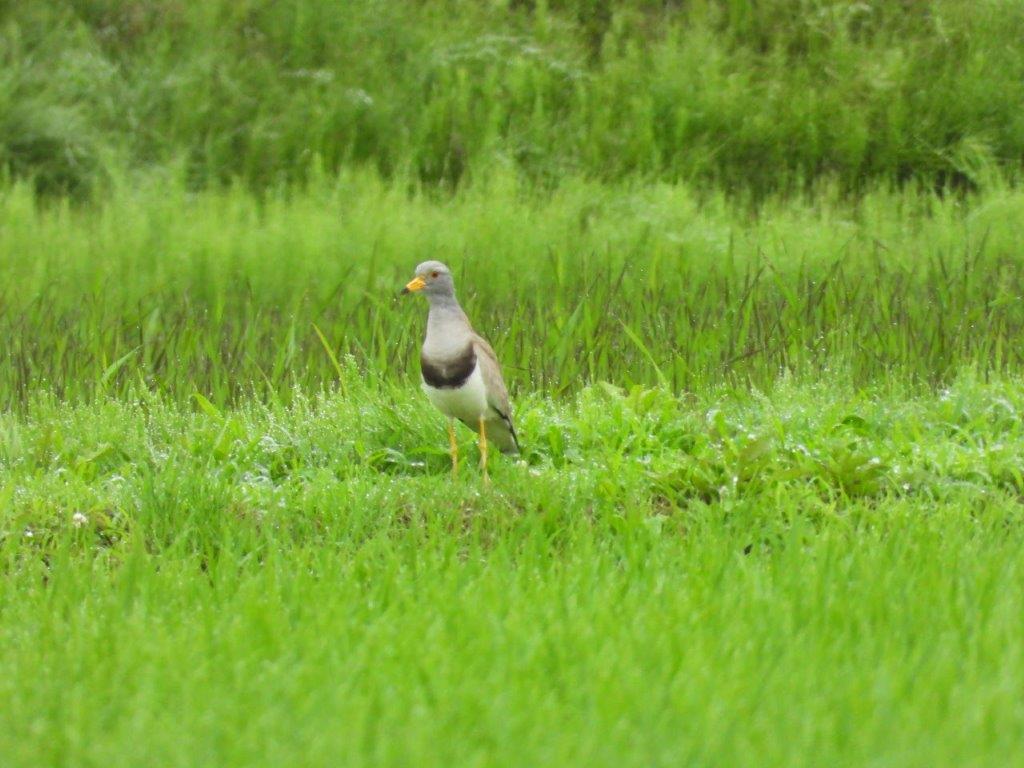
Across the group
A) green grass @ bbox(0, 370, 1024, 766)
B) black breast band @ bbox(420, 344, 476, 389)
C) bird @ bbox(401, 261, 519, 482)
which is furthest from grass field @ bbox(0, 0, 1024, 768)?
black breast band @ bbox(420, 344, 476, 389)

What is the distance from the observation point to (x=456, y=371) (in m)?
5.05

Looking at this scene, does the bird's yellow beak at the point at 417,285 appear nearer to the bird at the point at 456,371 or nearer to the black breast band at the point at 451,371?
the bird at the point at 456,371

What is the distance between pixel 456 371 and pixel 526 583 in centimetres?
120

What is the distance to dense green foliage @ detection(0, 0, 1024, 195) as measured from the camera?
12.1 m

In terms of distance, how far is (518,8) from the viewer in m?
14.4

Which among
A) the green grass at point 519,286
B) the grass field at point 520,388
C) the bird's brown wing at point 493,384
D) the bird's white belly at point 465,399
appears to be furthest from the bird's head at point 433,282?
the green grass at point 519,286

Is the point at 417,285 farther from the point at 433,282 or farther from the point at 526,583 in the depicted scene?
the point at 526,583

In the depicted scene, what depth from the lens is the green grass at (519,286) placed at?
6.62m

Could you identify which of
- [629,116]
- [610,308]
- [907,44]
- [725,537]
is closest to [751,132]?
[629,116]

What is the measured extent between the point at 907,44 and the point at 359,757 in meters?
11.3

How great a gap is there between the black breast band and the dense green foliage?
6.26 meters

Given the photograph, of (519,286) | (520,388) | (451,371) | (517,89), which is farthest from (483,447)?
(517,89)

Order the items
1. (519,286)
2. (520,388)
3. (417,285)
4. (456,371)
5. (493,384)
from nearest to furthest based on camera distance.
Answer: (456,371) < (493,384) < (417,285) < (520,388) < (519,286)

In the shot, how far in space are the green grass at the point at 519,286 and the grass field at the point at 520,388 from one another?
42 mm
